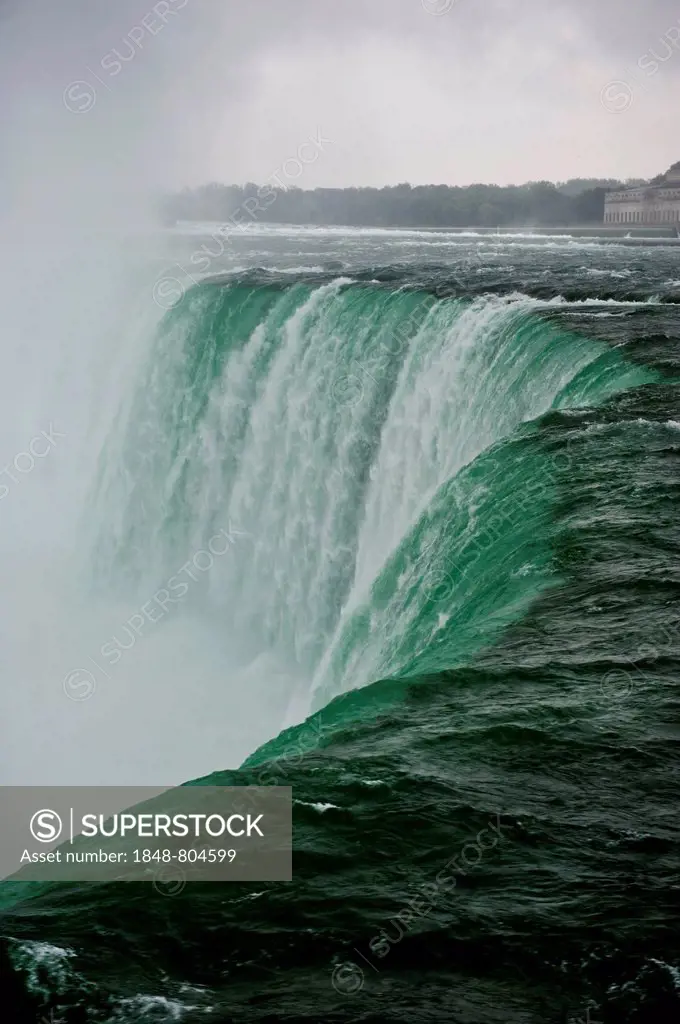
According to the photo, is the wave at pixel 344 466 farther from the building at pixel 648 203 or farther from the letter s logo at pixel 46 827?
the building at pixel 648 203

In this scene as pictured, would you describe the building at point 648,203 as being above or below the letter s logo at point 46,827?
above

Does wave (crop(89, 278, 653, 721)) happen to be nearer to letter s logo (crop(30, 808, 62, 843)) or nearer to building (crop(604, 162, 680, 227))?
letter s logo (crop(30, 808, 62, 843))

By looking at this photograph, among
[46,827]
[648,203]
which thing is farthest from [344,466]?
[648,203]

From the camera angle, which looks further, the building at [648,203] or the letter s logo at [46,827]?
the building at [648,203]

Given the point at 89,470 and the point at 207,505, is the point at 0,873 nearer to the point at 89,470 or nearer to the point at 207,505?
the point at 207,505

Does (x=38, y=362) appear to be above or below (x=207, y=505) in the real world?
above

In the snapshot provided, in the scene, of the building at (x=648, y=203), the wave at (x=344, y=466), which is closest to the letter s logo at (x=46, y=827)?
the wave at (x=344, y=466)

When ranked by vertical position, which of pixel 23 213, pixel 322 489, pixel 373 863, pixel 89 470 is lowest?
pixel 373 863

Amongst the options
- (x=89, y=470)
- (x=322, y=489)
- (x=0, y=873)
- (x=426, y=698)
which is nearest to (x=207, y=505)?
(x=322, y=489)
